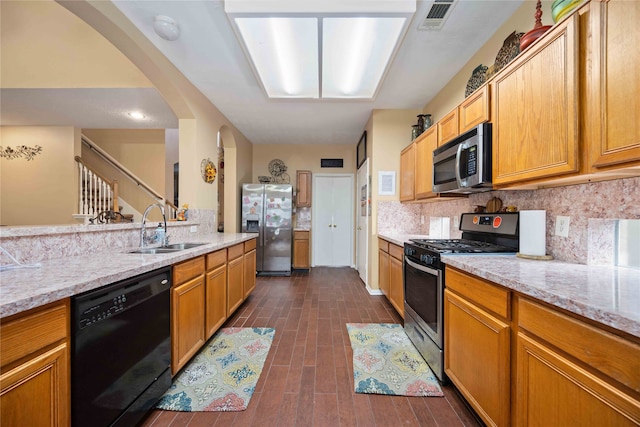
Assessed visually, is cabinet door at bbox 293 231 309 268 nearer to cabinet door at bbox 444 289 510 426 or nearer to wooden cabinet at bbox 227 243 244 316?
wooden cabinet at bbox 227 243 244 316

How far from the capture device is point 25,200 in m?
4.62

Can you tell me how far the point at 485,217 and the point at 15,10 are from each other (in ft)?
17.3

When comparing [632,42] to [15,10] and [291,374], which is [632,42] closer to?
[291,374]

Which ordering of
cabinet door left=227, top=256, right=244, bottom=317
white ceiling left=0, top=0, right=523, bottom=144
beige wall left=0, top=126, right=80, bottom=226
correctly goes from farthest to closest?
beige wall left=0, top=126, right=80, bottom=226 < cabinet door left=227, top=256, right=244, bottom=317 < white ceiling left=0, top=0, right=523, bottom=144

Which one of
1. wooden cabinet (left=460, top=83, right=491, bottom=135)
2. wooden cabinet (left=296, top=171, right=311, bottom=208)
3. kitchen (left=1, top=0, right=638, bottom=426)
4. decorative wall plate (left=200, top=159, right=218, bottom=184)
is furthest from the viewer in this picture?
wooden cabinet (left=296, top=171, right=311, bottom=208)

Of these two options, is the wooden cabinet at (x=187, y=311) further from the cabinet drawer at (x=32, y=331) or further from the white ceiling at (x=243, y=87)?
the white ceiling at (x=243, y=87)

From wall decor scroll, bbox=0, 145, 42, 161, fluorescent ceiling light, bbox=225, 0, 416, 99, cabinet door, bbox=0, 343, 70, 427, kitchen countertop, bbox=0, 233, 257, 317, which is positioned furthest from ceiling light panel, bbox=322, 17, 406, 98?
wall decor scroll, bbox=0, 145, 42, 161

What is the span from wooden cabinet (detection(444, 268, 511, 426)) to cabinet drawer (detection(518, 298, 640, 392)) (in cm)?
16

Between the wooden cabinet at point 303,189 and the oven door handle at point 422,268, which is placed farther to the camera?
the wooden cabinet at point 303,189

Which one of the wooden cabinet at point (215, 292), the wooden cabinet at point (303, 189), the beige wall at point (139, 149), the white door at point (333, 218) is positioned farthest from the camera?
the beige wall at point (139, 149)

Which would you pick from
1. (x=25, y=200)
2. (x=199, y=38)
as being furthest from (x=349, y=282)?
(x=25, y=200)

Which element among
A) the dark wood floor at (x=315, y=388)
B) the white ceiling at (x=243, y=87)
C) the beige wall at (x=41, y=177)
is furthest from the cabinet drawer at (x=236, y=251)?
the beige wall at (x=41, y=177)

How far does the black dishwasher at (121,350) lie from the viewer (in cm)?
99

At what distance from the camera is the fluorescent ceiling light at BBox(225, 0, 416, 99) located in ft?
5.79
